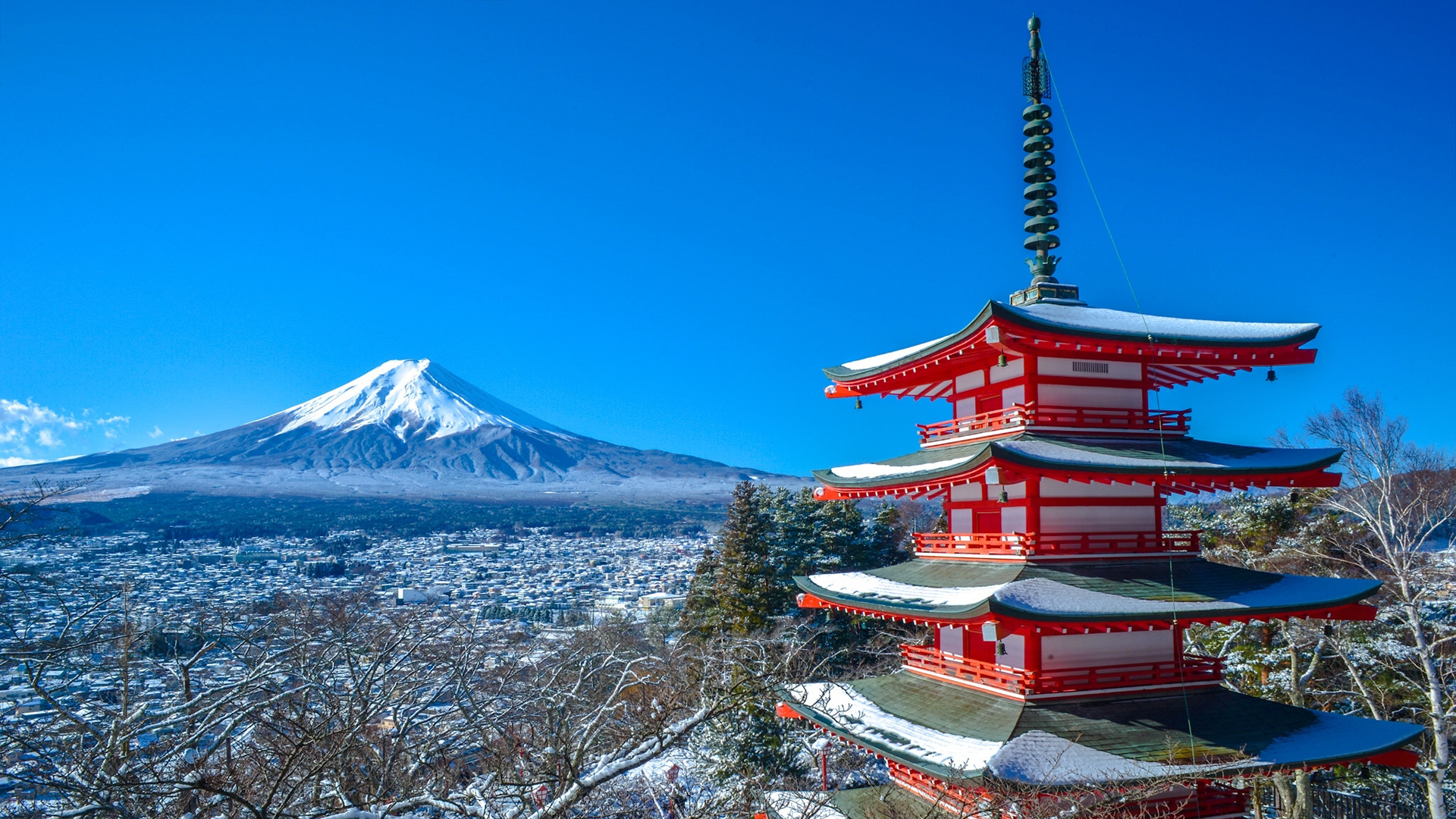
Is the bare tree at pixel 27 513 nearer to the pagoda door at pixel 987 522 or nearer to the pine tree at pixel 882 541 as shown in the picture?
the pagoda door at pixel 987 522

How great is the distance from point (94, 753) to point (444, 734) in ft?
12.1

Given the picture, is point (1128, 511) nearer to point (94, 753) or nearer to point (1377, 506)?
point (1377, 506)

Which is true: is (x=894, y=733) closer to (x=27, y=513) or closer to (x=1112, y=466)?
(x=1112, y=466)

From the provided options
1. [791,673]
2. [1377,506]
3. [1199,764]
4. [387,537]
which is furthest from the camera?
[387,537]

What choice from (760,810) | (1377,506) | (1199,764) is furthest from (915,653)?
(1377,506)

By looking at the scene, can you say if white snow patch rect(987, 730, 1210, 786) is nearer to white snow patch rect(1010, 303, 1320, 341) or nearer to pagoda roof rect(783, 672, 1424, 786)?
pagoda roof rect(783, 672, 1424, 786)

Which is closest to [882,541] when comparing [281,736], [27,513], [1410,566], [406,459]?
[1410,566]

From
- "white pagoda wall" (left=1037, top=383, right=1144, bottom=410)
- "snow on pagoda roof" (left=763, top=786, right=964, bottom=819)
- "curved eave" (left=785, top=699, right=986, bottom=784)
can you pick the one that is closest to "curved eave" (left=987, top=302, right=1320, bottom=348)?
"white pagoda wall" (left=1037, top=383, right=1144, bottom=410)

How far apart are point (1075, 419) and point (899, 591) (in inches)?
122

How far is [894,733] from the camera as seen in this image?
1023 centimetres

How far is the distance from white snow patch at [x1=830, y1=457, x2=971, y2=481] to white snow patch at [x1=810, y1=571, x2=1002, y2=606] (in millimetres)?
1462

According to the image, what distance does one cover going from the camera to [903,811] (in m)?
10.3

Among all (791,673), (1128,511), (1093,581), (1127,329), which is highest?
(1127,329)

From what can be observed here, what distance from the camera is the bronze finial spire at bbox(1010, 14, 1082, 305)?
12031 millimetres
